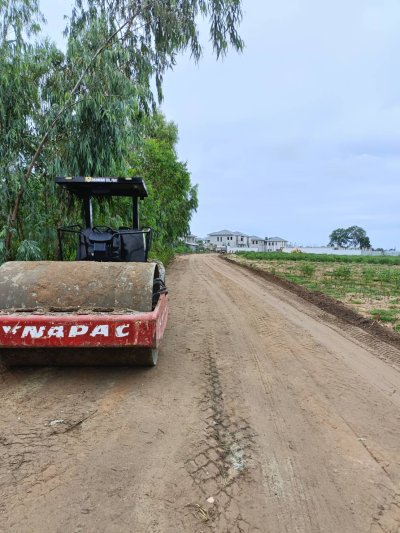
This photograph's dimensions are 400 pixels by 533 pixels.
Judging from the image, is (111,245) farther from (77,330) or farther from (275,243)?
(275,243)

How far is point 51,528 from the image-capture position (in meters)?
2.32

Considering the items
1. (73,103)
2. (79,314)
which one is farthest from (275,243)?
(79,314)

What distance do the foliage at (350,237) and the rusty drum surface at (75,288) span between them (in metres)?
141

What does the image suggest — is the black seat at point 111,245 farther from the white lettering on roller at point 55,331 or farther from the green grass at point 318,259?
the green grass at point 318,259

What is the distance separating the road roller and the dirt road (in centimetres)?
27

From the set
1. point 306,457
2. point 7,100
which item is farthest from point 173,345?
point 7,100

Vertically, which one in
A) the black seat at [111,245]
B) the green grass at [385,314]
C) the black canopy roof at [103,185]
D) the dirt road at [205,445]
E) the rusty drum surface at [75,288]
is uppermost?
the black canopy roof at [103,185]

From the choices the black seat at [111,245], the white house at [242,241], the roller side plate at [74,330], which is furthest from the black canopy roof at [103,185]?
the white house at [242,241]

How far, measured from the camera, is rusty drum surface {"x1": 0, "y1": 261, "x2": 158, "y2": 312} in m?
4.52

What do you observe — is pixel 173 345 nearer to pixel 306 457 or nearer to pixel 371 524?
pixel 306 457

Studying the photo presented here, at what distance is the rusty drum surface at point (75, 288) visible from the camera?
4.52 m

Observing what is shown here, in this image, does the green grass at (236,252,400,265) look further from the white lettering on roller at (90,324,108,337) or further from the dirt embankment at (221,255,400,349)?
the white lettering on roller at (90,324,108,337)

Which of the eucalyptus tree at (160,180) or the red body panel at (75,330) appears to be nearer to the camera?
the red body panel at (75,330)

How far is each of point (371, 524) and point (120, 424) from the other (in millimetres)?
2095
